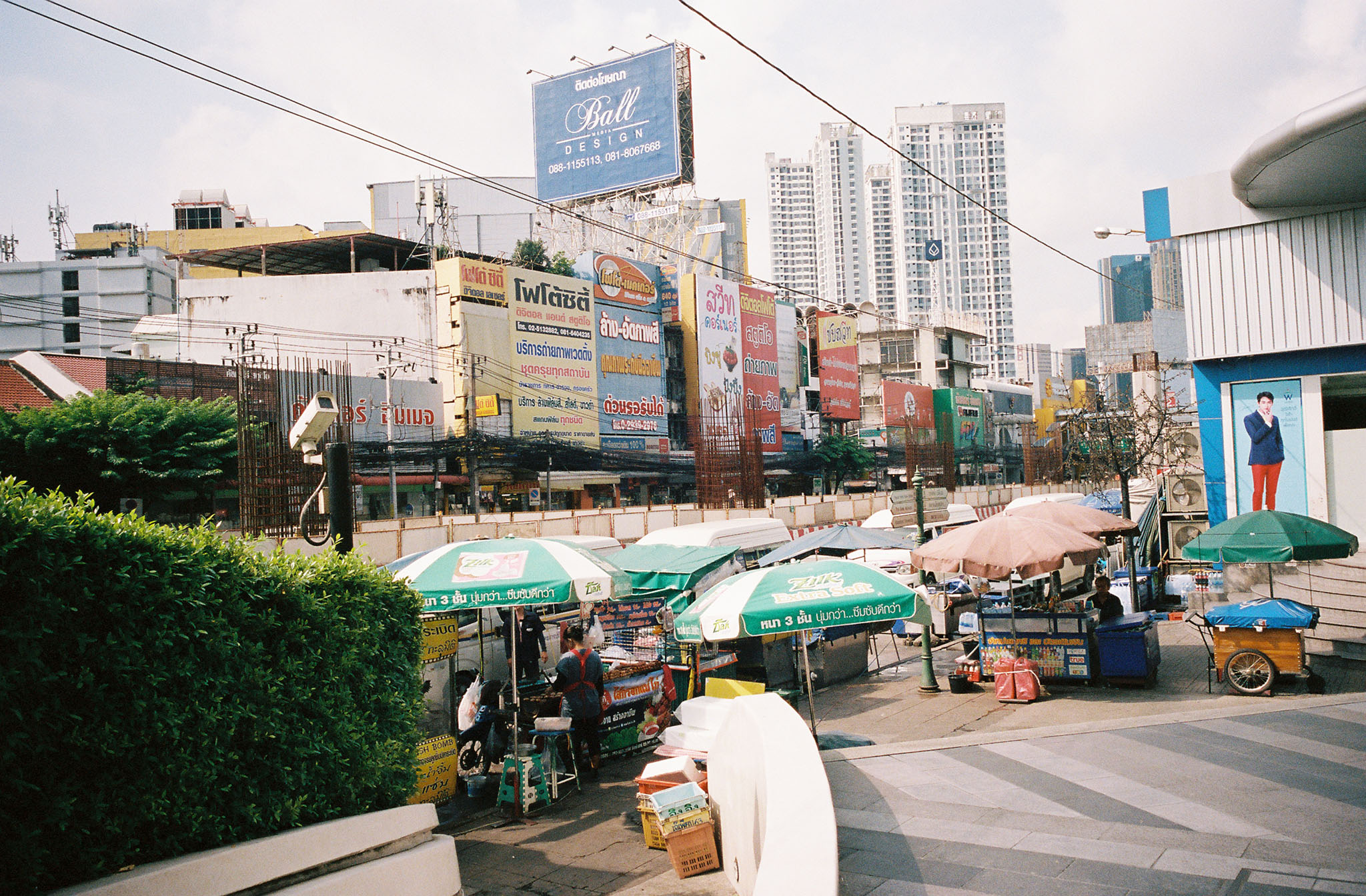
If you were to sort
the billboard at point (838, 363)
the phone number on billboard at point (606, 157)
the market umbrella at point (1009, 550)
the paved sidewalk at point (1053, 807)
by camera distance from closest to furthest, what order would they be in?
the paved sidewalk at point (1053, 807) < the market umbrella at point (1009, 550) < the phone number on billboard at point (606, 157) < the billboard at point (838, 363)

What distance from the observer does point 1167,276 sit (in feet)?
466

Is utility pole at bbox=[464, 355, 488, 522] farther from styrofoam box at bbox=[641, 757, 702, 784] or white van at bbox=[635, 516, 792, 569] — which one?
styrofoam box at bbox=[641, 757, 702, 784]

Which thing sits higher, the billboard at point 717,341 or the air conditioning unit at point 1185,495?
the billboard at point 717,341

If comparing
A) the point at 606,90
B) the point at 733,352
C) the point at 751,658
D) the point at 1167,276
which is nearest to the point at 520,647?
the point at 751,658

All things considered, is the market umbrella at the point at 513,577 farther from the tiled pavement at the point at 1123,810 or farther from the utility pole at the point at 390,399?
the utility pole at the point at 390,399

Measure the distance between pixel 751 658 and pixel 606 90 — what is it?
51.2 m

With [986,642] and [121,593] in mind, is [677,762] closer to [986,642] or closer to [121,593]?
[121,593]

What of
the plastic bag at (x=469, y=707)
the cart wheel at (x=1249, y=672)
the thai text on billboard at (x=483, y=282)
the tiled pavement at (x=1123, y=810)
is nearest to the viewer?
the tiled pavement at (x=1123, y=810)

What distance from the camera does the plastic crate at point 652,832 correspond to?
7.46 meters

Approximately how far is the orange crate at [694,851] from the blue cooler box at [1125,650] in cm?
712

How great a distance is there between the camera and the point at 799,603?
8.95 meters

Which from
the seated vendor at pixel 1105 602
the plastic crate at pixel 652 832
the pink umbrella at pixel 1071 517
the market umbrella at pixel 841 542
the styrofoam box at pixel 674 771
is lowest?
the plastic crate at pixel 652 832

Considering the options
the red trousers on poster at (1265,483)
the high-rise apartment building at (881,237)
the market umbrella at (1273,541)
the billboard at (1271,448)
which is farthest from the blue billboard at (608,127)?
the high-rise apartment building at (881,237)

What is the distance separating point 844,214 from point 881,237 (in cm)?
860
